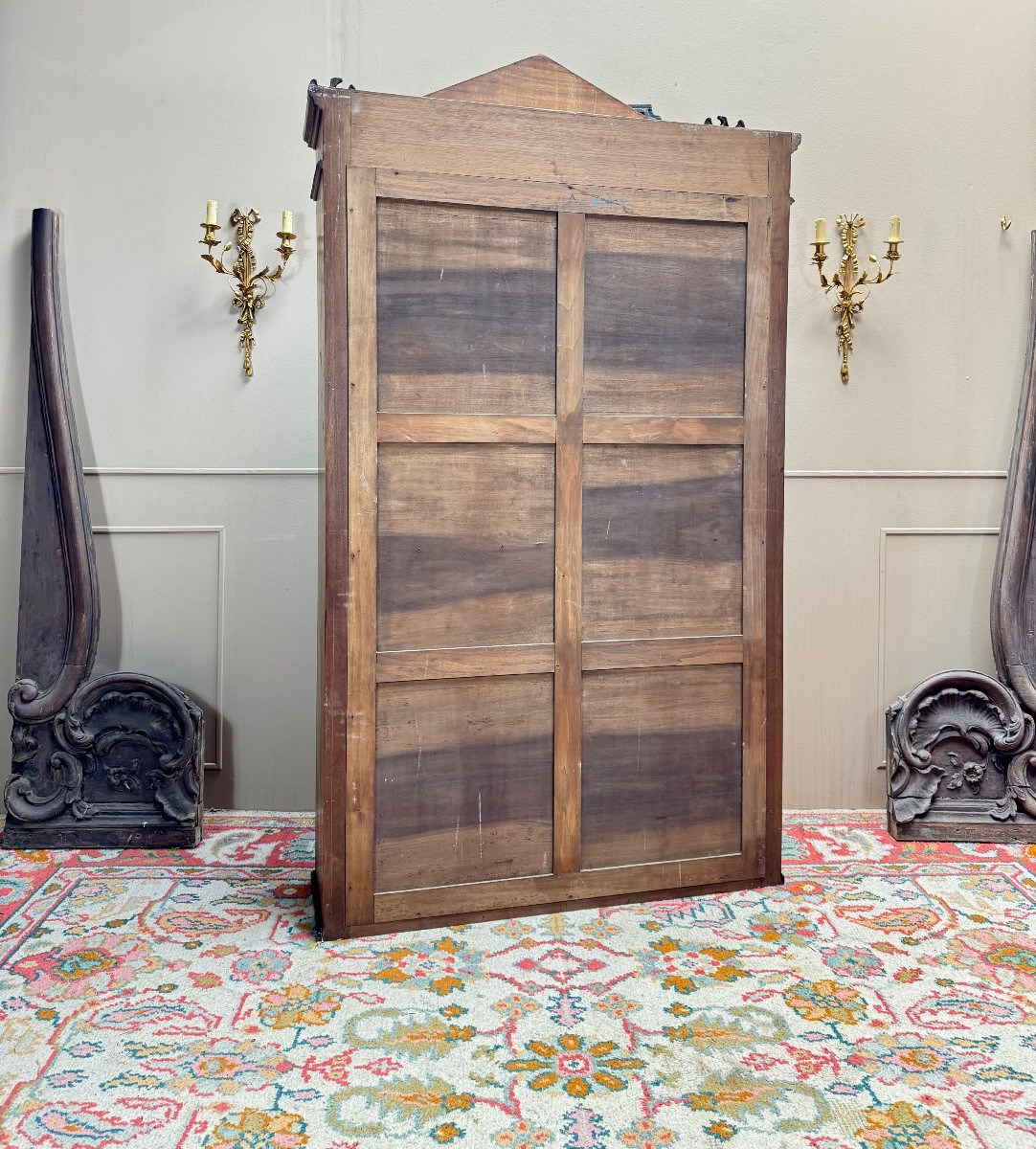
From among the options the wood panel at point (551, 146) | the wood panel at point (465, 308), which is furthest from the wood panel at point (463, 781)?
the wood panel at point (551, 146)

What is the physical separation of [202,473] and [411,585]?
124cm

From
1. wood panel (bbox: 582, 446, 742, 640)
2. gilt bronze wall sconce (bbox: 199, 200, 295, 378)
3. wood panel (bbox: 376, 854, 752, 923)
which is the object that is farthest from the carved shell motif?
gilt bronze wall sconce (bbox: 199, 200, 295, 378)

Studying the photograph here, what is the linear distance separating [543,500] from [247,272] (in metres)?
1.45

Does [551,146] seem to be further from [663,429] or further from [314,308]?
[314,308]

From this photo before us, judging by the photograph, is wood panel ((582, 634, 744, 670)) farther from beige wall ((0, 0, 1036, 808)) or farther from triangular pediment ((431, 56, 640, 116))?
triangular pediment ((431, 56, 640, 116))

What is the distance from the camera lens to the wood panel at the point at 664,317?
8.80ft

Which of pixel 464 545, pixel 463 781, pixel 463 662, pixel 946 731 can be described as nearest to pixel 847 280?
pixel 946 731

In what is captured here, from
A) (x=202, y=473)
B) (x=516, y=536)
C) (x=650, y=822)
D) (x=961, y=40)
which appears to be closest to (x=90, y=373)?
(x=202, y=473)

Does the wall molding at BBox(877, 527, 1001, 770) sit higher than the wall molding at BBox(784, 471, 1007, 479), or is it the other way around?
the wall molding at BBox(784, 471, 1007, 479)

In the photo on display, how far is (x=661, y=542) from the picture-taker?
276 cm

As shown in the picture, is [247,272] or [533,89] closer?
[533,89]

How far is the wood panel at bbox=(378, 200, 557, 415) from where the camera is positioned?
2545 millimetres

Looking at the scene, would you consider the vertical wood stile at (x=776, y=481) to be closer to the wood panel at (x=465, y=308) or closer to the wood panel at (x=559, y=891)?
the wood panel at (x=559, y=891)

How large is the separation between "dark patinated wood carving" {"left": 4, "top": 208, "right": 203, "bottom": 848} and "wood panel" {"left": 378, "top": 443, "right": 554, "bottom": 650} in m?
1.08
